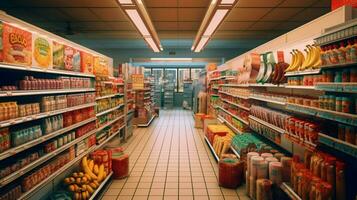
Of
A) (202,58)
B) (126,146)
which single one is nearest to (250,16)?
(126,146)

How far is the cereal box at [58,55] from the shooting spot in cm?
402

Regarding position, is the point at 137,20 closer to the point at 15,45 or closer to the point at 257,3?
the point at 257,3

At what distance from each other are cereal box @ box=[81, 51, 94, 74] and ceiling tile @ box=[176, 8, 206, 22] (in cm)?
274

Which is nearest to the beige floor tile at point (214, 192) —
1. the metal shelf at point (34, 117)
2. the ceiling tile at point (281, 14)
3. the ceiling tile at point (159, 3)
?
the metal shelf at point (34, 117)

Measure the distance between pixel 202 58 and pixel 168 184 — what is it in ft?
36.7

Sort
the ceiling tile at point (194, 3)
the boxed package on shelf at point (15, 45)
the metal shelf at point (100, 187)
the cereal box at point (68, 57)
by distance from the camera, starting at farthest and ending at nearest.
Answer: the ceiling tile at point (194, 3) < the cereal box at point (68, 57) < the metal shelf at point (100, 187) < the boxed package on shelf at point (15, 45)

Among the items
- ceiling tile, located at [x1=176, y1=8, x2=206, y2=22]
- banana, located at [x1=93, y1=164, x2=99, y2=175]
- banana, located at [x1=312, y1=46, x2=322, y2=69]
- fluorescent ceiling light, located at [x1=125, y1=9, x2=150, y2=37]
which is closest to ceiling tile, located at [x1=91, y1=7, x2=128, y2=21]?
fluorescent ceiling light, located at [x1=125, y1=9, x2=150, y2=37]

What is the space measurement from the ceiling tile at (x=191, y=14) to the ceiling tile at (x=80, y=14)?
2.41m

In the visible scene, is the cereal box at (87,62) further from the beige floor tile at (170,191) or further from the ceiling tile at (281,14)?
the ceiling tile at (281,14)

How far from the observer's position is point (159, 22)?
8.45m

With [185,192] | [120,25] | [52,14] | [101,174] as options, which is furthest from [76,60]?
[120,25]

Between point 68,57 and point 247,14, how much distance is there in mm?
5033

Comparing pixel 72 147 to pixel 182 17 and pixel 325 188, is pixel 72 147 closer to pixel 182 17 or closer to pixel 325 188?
pixel 325 188

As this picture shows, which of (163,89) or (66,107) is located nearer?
(66,107)
